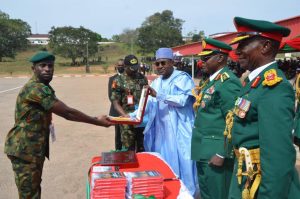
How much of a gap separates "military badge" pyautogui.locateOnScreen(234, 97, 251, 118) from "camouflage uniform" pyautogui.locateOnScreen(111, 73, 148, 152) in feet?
9.11

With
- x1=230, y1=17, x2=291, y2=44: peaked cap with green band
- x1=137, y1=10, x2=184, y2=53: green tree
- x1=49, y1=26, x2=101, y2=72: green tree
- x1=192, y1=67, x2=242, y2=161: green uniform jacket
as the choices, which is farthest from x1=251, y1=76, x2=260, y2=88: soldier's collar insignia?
x1=49, y1=26, x2=101, y2=72: green tree

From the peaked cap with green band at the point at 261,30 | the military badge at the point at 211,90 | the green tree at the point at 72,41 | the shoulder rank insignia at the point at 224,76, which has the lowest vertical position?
the military badge at the point at 211,90

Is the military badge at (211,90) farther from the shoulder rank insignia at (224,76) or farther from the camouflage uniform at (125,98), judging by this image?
the camouflage uniform at (125,98)

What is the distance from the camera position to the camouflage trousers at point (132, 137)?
179 inches

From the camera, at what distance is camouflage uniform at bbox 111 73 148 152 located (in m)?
4.58

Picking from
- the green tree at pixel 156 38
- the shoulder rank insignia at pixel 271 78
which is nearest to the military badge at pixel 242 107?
the shoulder rank insignia at pixel 271 78

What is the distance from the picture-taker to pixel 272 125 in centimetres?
164

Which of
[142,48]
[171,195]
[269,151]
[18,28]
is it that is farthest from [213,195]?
[18,28]

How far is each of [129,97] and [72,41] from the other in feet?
201

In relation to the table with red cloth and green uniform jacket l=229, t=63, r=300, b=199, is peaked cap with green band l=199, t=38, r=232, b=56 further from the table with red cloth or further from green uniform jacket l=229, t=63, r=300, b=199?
green uniform jacket l=229, t=63, r=300, b=199

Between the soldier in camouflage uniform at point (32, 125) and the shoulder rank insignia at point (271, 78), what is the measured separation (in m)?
1.90

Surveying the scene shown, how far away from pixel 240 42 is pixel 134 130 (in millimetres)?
2832

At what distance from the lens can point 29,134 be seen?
2.98 meters

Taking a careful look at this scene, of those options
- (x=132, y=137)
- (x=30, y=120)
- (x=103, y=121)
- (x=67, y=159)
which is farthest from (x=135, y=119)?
(x=67, y=159)
